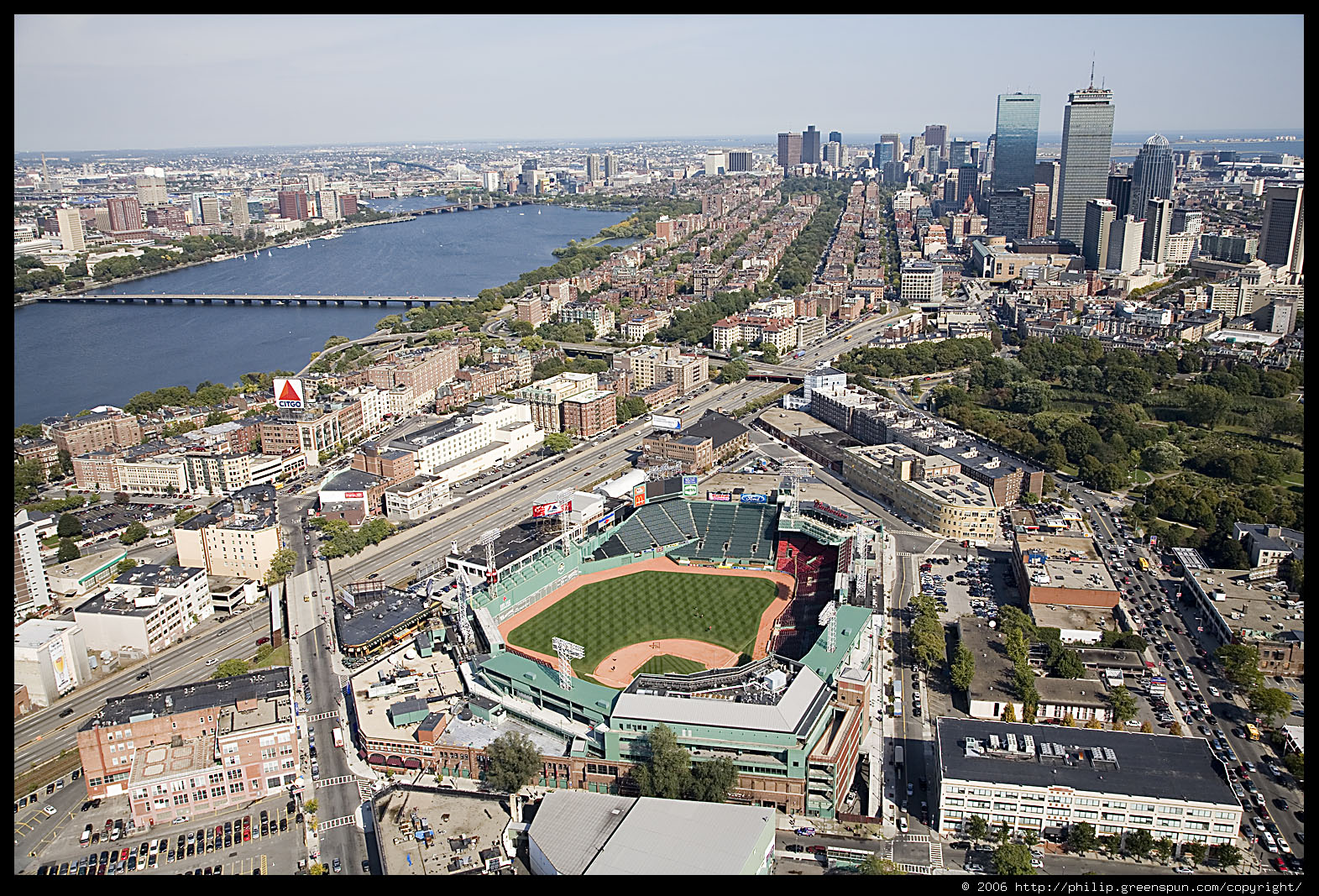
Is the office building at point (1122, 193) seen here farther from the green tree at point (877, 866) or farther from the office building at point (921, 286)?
the green tree at point (877, 866)

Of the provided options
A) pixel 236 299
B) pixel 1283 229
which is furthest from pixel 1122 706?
pixel 236 299

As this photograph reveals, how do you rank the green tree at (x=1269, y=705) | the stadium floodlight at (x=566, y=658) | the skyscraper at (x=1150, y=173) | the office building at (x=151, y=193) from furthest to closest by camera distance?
1. the office building at (x=151, y=193)
2. the skyscraper at (x=1150, y=173)
3. the stadium floodlight at (x=566, y=658)
4. the green tree at (x=1269, y=705)

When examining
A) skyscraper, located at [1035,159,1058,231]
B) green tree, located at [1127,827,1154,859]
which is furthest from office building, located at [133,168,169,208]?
green tree, located at [1127,827,1154,859]

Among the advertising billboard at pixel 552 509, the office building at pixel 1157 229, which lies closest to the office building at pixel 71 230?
the advertising billboard at pixel 552 509

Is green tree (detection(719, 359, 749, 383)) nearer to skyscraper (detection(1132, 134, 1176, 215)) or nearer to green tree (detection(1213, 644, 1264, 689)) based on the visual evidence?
green tree (detection(1213, 644, 1264, 689))

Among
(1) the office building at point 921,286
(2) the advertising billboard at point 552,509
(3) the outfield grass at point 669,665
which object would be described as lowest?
(3) the outfield grass at point 669,665
